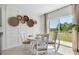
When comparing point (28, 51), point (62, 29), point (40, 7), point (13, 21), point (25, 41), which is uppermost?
point (40, 7)

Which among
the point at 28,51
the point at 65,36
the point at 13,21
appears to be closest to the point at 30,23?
the point at 13,21

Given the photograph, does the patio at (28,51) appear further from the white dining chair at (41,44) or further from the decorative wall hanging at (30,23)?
the decorative wall hanging at (30,23)

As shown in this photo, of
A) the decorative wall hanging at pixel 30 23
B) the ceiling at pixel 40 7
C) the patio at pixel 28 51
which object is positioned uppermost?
the ceiling at pixel 40 7

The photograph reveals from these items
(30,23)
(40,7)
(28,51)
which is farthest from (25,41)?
(40,7)

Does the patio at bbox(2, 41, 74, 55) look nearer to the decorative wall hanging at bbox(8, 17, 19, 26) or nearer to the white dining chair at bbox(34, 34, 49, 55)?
the white dining chair at bbox(34, 34, 49, 55)

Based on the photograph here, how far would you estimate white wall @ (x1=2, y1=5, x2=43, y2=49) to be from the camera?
6.20 feet

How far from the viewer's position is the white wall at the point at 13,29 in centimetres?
189

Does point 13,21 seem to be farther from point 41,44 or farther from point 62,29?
point 62,29

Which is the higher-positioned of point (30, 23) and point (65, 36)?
point (30, 23)

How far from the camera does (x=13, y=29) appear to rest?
6.32 feet

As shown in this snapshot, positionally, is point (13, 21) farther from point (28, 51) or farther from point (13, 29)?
point (28, 51)

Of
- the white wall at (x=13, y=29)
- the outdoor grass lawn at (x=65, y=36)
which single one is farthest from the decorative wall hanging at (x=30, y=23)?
the outdoor grass lawn at (x=65, y=36)

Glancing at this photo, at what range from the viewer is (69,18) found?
1.90 m
